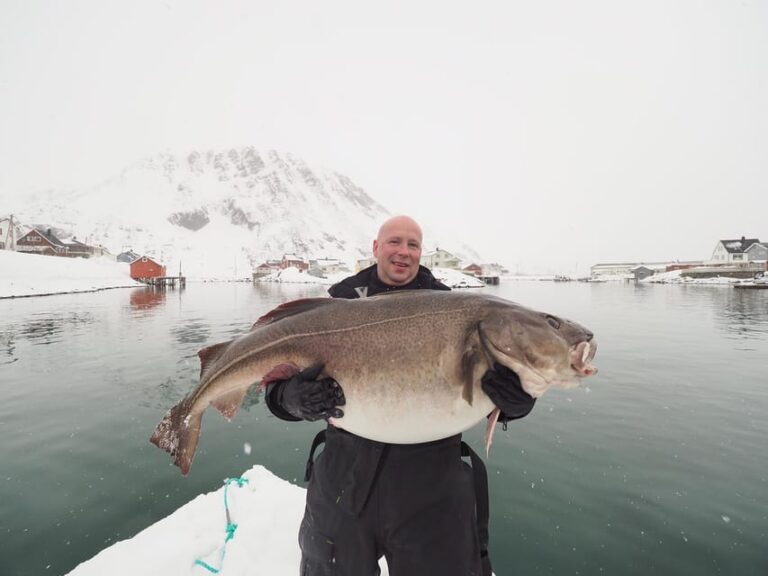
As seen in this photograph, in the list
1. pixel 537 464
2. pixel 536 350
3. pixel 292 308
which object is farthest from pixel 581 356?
pixel 537 464

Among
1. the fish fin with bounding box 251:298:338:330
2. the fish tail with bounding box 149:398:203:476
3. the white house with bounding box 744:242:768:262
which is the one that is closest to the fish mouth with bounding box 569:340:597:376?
the fish fin with bounding box 251:298:338:330

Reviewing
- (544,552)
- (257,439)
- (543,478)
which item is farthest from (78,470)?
(543,478)

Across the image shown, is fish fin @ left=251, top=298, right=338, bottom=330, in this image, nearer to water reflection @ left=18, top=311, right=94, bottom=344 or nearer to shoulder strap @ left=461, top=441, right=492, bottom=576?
shoulder strap @ left=461, top=441, right=492, bottom=576

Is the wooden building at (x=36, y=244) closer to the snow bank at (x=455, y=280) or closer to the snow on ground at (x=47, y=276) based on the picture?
the snow on ground at (x=47, y=276)

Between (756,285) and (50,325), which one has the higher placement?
(756,285)

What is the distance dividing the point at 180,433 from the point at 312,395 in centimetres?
122


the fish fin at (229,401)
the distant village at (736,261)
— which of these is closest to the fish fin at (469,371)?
the fish fin at (229,401)

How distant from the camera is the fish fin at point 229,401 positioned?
9.02 ft

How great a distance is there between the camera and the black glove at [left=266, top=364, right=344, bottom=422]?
90.9 inches

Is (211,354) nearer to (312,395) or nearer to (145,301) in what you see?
(312,395)

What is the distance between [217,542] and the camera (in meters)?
4.00

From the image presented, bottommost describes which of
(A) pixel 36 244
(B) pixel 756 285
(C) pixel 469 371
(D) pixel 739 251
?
(C) pixel 469 371

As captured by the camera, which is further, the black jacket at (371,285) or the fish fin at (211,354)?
the black jacket at (371,285)

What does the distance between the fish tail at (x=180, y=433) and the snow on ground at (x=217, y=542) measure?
184 cm
